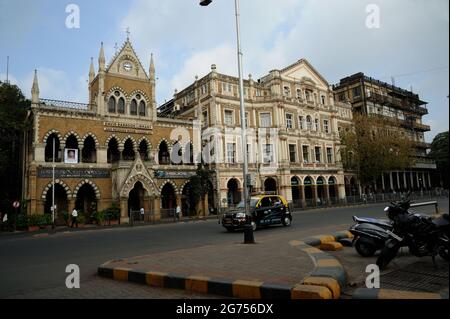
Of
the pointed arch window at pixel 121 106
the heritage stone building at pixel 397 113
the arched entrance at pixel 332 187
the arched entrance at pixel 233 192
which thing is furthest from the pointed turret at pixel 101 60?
the heritage stone building at pixel 397 113

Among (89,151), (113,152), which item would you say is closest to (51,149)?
(89,151)

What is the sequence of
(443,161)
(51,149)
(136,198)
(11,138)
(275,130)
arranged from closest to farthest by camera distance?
(443,161), (11,138), (51,149), (136,198), (275,130)

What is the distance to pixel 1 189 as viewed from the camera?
31359 millimetres

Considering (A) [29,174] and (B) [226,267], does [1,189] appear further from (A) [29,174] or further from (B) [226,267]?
(B) [226,267]

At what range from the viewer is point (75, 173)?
27.4m

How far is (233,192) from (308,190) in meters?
11.1

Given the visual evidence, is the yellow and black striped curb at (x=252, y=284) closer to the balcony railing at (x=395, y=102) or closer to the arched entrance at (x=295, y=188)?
the arched entrance at (x=295, y=188)

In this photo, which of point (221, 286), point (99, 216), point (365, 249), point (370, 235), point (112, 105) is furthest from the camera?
point (112, 105)

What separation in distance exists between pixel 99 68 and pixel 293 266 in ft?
93.8

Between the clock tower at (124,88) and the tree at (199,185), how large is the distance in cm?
692

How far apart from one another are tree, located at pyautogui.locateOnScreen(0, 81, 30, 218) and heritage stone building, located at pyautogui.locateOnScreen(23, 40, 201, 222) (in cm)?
153

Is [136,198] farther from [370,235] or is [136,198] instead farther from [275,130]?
[370,235]

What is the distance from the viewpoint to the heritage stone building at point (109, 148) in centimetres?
2678

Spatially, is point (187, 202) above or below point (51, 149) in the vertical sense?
below
